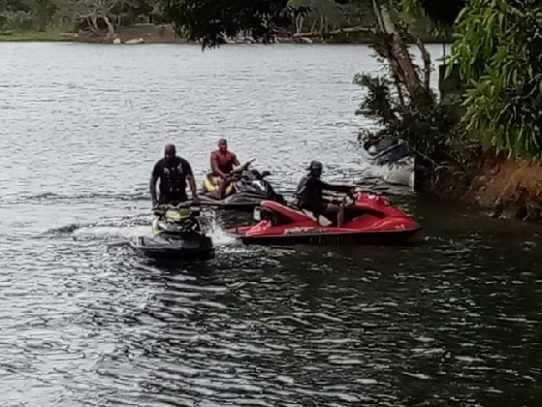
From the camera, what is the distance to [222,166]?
25828 mm

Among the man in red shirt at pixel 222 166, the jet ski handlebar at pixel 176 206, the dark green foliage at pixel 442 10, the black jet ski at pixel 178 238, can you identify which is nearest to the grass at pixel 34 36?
the man in red shirt at pixel 222 166

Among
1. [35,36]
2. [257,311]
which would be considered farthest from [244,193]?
[35,36]

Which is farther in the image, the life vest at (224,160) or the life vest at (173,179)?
the life vest at (224,160)

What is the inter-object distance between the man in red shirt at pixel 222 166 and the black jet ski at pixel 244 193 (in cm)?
13

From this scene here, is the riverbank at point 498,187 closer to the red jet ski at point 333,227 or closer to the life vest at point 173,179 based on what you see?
the red jet ski at point 333,227

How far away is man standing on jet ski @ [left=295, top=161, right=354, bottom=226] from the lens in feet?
67.7

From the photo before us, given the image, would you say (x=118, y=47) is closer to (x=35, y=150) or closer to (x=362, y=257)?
(x=35, y=150)

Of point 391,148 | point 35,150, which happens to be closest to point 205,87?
point 35,150

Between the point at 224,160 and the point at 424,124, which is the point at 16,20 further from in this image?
the point at 224,160

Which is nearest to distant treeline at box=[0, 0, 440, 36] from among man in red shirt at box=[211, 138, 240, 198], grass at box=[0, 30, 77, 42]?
grass at box=[0, 30, 77, 42]

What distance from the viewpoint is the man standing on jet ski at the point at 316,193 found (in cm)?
2064

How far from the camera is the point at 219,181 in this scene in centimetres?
2550

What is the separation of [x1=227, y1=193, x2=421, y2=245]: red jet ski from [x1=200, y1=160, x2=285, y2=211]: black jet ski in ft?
10.4

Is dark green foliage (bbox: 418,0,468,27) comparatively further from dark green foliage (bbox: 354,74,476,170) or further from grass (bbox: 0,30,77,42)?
grass (bbox: 0,30,77,42)
